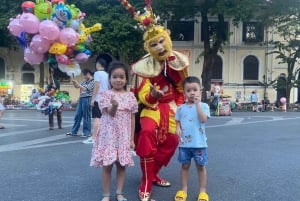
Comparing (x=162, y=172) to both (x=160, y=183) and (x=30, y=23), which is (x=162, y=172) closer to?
(x=160, y=183)

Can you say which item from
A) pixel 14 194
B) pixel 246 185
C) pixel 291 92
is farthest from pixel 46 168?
pixel 291 92

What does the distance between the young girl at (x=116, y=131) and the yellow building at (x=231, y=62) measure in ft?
101

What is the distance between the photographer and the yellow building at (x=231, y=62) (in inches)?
1387

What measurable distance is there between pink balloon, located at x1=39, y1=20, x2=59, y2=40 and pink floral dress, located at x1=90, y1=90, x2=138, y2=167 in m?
5.37

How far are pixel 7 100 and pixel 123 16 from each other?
10.1 m

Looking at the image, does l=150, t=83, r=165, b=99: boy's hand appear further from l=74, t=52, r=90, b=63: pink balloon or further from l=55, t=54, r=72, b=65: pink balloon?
l=74, t=52, r=90, b=63: pink balloon

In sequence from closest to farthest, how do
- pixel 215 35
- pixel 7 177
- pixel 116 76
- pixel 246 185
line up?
pixel 116 76 < pixel 246 185 < pixel 7 177 < pixel 215 35

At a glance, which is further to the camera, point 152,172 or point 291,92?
point 291,92

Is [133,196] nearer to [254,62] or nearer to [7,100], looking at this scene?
[7,100]

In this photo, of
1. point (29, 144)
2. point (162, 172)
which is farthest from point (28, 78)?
point (162, 172)

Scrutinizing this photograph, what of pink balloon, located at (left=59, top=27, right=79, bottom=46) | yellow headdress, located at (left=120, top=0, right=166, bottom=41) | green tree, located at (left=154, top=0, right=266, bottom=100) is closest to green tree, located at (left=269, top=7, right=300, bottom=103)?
green tree, located at (left=154, top=0, right=266, bottom=100)

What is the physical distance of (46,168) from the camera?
21.1ft

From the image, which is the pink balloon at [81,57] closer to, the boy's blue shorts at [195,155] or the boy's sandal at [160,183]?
the boy's sandal at [160,183]

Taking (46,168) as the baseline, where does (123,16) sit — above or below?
above
